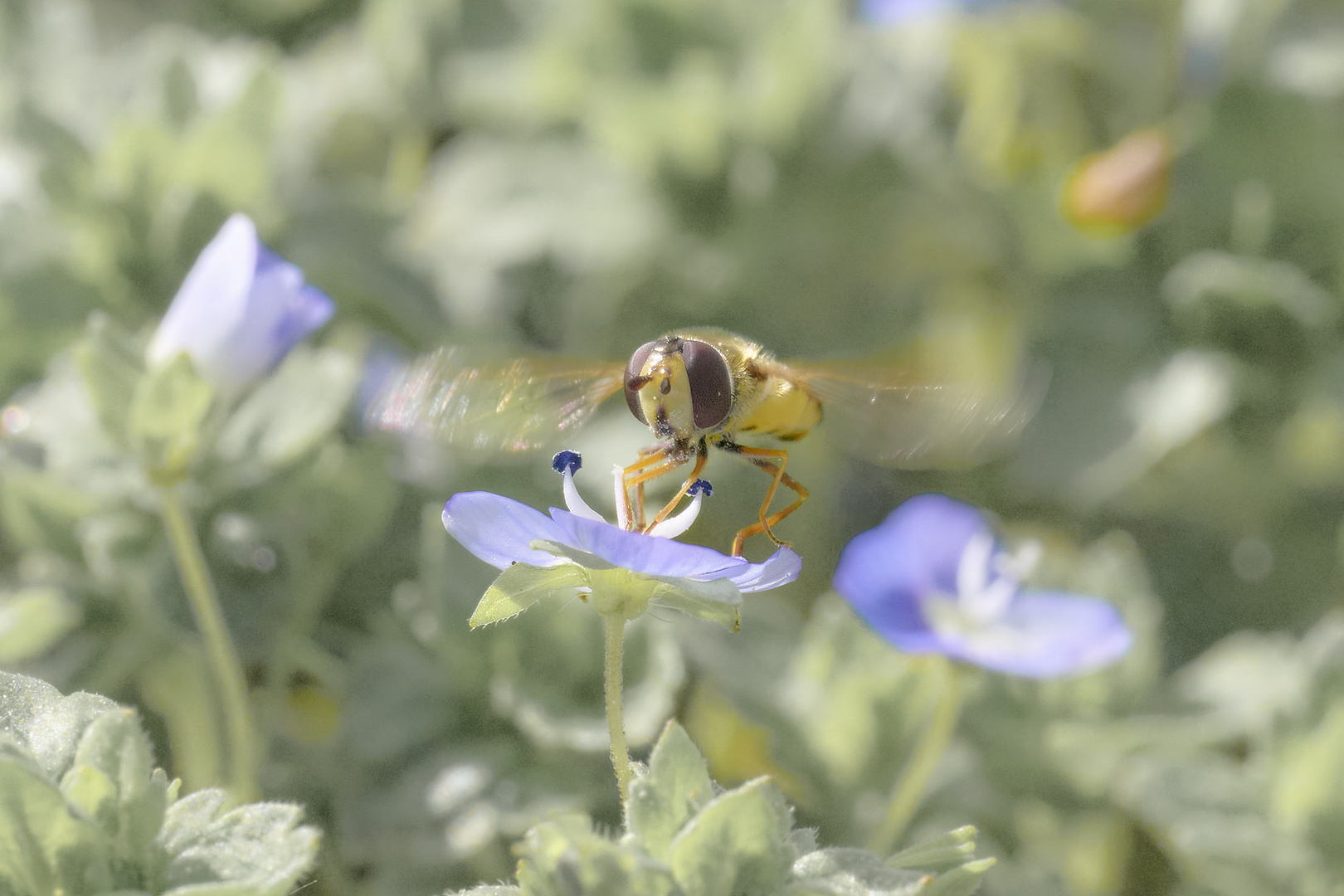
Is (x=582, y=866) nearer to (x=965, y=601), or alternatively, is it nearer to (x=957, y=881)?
(x=957, y=881)

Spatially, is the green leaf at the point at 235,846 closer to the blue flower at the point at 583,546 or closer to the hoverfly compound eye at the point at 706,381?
the blue flower at the point at 583,546

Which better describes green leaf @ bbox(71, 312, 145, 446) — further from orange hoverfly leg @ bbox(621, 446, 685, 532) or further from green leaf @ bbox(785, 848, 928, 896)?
green leaf @ bbox(785, 848, 928, 896)

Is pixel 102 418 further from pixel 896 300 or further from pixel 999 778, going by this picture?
pixel 896 300

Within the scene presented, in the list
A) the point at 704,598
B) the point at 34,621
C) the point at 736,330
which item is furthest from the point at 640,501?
the point at 736,330

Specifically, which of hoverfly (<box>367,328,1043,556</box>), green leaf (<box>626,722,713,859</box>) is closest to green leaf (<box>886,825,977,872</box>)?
green leaf (<box>626,722,713,859</box>)

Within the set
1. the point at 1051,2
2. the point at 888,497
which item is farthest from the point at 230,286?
the point at 1051,2

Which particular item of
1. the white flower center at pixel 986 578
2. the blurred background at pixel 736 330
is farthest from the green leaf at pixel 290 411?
the white flower center at pixel 986 578

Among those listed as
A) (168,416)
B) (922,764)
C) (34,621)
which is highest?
(168,416)
